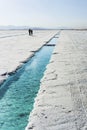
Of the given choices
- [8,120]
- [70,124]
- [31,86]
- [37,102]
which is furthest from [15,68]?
[70,124]

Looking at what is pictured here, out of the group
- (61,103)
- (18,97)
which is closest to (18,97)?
(18,97)

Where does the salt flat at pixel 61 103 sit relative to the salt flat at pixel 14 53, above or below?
above

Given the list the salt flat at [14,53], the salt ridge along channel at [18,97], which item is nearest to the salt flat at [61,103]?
the salt ridge along channel at [18,97]

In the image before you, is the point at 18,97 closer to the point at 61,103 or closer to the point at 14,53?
the point at 61,103

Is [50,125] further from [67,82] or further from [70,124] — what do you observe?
[67,82]

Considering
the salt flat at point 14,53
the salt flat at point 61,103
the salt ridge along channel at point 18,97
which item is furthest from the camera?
the salt flat at point 14,53

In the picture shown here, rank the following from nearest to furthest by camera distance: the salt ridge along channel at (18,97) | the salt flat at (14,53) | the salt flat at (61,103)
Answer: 1. the salt flat at (61,103)
2. the salt ridge along channel at (18,97)
3. the salt flat at (14,53)

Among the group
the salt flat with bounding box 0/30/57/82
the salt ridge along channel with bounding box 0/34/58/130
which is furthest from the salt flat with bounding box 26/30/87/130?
the salt flat with bounding box 0/30/57/82

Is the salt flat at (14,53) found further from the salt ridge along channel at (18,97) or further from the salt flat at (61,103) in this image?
the salt flat at (61,103)

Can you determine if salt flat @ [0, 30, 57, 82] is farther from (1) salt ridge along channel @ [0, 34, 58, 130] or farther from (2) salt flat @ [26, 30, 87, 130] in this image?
(2) salt flat @ [26, 30, 87, 130]
